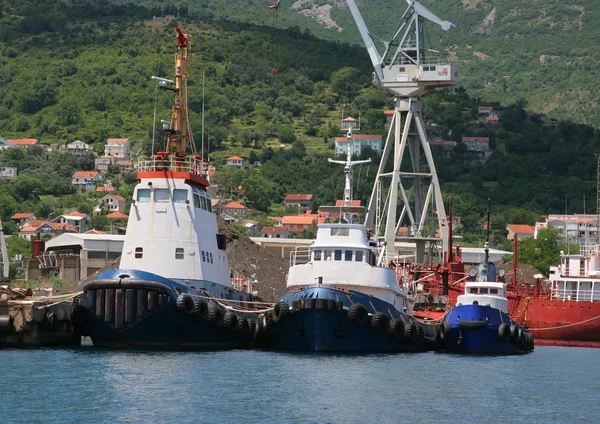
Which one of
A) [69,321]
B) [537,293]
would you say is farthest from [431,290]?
[69,321]

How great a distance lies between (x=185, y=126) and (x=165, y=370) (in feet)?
48.1

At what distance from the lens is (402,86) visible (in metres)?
79.4

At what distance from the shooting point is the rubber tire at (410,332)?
55.2 metres

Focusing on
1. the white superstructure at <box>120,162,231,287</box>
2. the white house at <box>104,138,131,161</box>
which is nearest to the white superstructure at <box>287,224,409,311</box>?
the white superstructure at <box>120,162,231,287</box>

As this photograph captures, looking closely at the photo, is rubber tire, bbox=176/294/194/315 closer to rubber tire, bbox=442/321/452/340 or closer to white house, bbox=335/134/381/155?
rubber tire, bbox=442/321/452/340

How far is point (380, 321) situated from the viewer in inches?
2106

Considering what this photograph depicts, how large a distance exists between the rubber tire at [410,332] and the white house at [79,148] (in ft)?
444

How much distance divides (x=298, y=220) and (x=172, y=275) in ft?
316

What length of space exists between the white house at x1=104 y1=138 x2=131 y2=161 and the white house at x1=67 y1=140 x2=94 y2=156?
2741 millimetres

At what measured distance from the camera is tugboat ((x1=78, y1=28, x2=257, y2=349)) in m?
52.1

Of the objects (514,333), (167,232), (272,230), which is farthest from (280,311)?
(272,230)

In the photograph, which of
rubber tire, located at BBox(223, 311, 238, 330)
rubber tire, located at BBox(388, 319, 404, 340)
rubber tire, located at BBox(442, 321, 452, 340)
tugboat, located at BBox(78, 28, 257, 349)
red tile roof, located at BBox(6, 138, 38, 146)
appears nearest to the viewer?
tugboat, located at BBox(78, 28, 257, 349)

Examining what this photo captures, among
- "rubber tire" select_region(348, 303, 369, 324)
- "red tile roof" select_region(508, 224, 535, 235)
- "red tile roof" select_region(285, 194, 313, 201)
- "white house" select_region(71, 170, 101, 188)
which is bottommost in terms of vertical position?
"rubber tire" select_region(348, 303, 369, 324)

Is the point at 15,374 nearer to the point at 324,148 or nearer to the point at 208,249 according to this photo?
the point at 208,249
